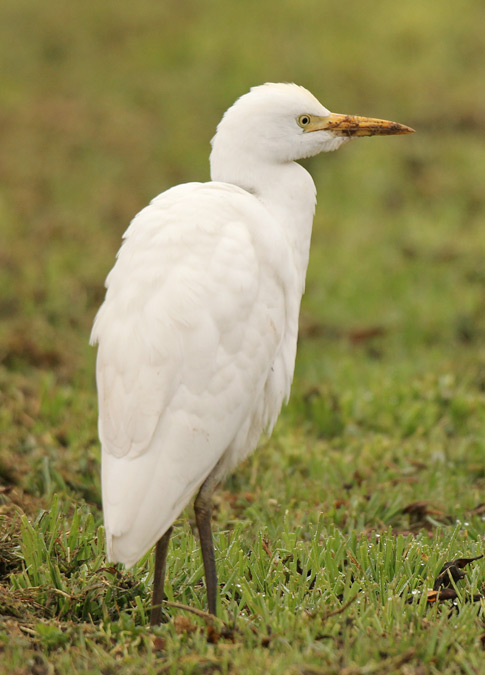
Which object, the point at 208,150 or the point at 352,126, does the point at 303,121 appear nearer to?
the point at 352,126

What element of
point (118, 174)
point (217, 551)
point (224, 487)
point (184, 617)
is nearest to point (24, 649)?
point (184, 617)

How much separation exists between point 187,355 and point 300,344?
4157 mm

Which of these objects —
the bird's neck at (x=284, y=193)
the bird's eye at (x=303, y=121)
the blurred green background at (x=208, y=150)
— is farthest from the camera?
the blurred green background at (x=208, y=150)

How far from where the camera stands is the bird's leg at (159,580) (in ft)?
10.0

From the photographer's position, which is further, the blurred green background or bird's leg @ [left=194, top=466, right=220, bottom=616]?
the blurred green background

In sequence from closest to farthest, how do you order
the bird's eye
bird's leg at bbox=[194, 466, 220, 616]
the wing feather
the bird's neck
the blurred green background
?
the wing feather, bird's leg at bbox=[194, 466, 220, 616], the bird's neck, the bird's eye, the blurred green background

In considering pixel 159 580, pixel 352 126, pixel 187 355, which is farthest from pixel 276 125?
pixel 159 580

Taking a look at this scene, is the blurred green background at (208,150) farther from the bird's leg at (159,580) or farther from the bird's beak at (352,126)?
the bird's beak at (352,126)

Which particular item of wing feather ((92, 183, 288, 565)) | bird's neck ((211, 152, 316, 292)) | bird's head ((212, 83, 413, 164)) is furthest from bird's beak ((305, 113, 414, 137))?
wing feather ((92, 183, 288, 565))

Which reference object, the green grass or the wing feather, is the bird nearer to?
the wing feather

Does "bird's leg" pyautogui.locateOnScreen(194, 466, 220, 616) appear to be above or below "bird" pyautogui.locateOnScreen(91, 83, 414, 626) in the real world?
below

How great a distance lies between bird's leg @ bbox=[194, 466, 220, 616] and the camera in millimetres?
3102

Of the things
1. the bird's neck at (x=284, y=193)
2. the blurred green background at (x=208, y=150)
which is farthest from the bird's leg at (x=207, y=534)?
the blurred green background at (x=208, y=150)

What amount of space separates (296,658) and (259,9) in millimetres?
12807
